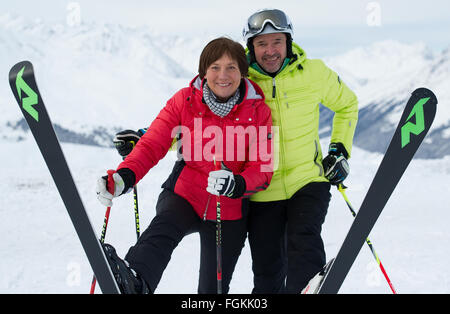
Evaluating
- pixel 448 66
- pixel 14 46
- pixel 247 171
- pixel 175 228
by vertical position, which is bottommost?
pixel 175 228

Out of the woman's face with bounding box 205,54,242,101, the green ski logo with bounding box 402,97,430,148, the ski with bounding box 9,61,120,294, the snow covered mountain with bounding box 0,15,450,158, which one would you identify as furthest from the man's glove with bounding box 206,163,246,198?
the snow covered mountain with bounding box 0,15,450,158

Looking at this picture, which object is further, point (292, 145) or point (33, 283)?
point (33, 283)

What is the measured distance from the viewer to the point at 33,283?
493 cm

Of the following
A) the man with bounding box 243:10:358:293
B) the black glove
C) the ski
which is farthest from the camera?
the black glove

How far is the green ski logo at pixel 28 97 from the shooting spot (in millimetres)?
2273

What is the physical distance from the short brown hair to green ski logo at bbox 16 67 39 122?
107 cm

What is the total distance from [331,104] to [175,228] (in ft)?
5.40

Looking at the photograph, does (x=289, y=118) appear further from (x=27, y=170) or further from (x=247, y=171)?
(x=27, y=170)

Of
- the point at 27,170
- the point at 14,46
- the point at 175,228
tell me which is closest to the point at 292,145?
the point at 175,228

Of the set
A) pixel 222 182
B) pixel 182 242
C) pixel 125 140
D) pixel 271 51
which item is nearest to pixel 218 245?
pixel 222 182

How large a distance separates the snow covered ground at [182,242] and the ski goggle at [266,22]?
3.94 feet

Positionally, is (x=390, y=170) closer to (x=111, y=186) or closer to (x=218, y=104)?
(x=218, y=104)

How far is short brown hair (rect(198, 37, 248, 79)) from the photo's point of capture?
273 centimetres

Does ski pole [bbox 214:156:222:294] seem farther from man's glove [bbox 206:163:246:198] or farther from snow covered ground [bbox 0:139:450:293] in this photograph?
snow covered ground [bbox 0:139:450:293]
